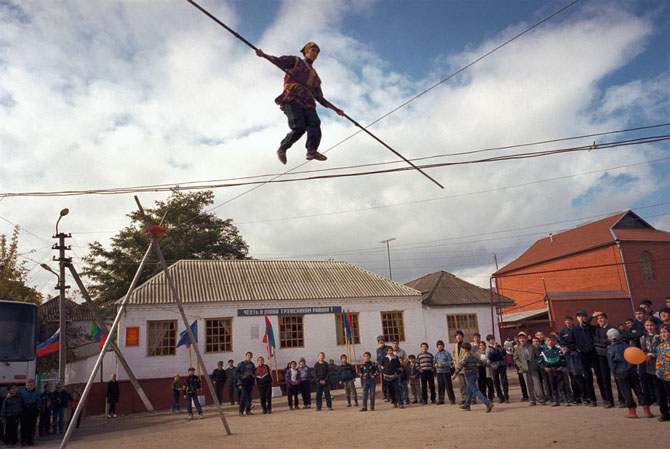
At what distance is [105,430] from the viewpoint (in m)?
14.7

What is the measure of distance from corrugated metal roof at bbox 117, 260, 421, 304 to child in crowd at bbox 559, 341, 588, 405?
15.6 m

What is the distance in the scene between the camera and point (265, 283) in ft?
89.6

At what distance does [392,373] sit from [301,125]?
9.76 m

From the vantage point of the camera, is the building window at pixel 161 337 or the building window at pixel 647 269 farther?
the building window at pixel 647 269

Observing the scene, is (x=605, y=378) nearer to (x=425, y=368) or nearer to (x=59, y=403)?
(x=425, y=368)

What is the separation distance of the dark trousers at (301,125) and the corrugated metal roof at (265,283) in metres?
18.6

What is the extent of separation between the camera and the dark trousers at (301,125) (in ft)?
23.6

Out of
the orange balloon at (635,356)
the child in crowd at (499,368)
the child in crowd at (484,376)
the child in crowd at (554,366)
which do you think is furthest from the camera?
the child in crowd at (484,376)

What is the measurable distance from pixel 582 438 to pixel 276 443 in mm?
5517

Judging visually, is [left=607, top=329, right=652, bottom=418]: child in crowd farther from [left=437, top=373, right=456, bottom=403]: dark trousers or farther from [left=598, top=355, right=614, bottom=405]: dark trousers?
[left=437, top=373, right=456, bottom=403]: dark trousers

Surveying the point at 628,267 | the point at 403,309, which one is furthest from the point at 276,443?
the point at 628,267

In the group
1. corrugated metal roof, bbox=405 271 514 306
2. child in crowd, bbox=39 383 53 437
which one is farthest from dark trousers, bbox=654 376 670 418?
corrugated metal roof, bbox=405 271 514 306

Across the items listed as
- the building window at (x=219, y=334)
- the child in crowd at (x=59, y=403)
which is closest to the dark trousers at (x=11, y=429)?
the child in crowd at (x=59, y=403)

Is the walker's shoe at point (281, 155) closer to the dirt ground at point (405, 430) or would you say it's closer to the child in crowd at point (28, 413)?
the dirt ground at point (405, 430)
